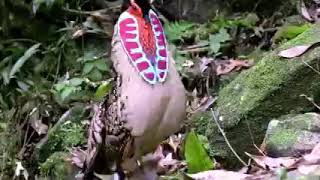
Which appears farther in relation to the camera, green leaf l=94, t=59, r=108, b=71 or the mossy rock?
green leaf l=94, t=59, r=108, b=71

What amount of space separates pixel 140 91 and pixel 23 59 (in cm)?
272

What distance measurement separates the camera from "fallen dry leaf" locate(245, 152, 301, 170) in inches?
97.9

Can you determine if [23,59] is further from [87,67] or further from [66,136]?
[66,136]

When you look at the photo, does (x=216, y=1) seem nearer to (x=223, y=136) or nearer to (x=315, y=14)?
(x=315, y=14)

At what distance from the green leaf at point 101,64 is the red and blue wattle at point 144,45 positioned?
2.17 metres

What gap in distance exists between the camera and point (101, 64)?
192 inches

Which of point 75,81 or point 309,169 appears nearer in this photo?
point 309,169

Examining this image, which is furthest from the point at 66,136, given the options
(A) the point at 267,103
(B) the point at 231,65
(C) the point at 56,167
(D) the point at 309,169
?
(D) the point at 309,169

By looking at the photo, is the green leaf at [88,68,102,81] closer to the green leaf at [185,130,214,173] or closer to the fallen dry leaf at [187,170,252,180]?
the green leaf at [185,130,214,173]

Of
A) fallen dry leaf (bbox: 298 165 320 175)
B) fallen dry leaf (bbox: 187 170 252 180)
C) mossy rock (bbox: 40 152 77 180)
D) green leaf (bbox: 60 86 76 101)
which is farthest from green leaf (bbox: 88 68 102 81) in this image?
fallen dry leaf (bbox: 298 165 320 175)

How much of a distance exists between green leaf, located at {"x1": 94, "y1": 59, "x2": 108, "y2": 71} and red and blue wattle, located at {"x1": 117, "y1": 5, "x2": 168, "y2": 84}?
217cm

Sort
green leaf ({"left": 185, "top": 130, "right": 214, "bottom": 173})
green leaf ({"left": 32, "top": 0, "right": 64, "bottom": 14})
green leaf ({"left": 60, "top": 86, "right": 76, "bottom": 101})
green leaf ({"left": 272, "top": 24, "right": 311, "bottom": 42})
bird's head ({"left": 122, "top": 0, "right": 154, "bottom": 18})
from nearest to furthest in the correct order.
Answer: bird's head ({"left": 122, "top": 0, "right": 154, "bottom": 18}) < green leaf ({"left": 185, "top": 130, "right": 214, "bottom": 173}) < green leaf ({"left": 272, "top": 24, "right": 311, "bottom": 42}) < green leaf ({"left": 60, "top": 86, "right": 76, "bottom": 101}) < green leaf ({"left": 32, "top": 0, "right": 64, "bottom": 14})

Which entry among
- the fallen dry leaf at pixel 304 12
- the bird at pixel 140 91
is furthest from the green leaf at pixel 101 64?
the bird at pixel 140 91

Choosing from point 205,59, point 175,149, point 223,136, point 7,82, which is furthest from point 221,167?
point 7,82
